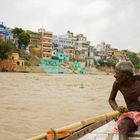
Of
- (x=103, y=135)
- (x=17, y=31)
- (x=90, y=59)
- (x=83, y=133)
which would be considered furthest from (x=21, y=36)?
(x=103, y=135)

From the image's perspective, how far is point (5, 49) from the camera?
216 feet

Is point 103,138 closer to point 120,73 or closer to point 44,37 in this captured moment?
point 120,73

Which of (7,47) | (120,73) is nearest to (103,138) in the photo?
(120,73)

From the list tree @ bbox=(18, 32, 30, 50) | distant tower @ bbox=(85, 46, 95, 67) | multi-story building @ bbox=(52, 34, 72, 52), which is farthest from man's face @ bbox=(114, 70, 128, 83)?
distant tower @ bbox=(85, 46, 95, 67)

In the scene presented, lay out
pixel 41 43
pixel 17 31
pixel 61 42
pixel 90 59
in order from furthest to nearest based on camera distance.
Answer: pixel 90 59 → pixel 61 42 → pixel 41 43 → pixel 17 31

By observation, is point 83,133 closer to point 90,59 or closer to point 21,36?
point 21,36

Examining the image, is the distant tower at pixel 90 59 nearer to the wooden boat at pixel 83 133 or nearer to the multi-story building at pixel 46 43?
the multi-story building at pixel 46 43

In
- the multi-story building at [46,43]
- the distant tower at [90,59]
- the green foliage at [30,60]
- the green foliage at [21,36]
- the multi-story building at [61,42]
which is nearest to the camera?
the green foliage at [21,36]

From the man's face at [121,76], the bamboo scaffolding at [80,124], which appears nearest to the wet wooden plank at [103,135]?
the bamboo scaffolding at [80,124]

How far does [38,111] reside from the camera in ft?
36.7

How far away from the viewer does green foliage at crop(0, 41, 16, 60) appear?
64625mm

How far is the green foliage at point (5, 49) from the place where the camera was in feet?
212

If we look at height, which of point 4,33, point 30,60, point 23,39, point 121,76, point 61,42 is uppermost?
point 61,42

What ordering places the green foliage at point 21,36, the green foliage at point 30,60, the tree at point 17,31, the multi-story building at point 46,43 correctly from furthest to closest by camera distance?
the multi-story building at point 46,43 < the green foliage at point 30,60 < the tree at point 17,31 < the green foliage at point 21,36
